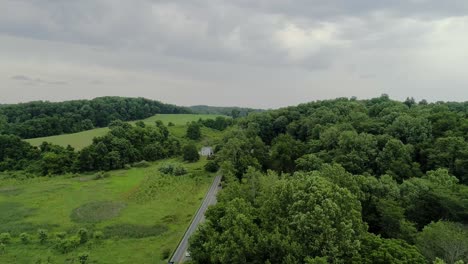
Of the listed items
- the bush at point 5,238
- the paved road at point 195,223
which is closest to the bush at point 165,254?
the paved road at point 195,223

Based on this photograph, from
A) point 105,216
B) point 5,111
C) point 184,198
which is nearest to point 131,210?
point 105,216

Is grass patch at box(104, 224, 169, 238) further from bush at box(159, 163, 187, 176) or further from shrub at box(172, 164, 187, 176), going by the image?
bush at box(159, 163, 187, 176)

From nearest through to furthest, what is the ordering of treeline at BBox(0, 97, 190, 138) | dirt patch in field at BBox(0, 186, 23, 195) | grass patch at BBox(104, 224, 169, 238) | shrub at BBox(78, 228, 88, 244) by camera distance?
shrub at BBox(78, 228, 88, 244), grass patch at BBox(104, 224, 169, 238), dirt patch in field at BBox(0, 186, 23, 195), treeline at BBox(0, 97, 190, 138)

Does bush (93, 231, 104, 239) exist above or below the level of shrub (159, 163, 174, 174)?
below

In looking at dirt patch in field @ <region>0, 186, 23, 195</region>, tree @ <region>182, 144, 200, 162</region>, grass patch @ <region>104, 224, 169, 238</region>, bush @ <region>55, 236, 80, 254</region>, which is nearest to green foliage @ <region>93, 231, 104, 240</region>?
grass patch @ <region>104, 224, 169, 238</region>

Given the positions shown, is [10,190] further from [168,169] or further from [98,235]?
[98,235]

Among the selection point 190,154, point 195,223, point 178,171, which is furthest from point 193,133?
point 195,223
